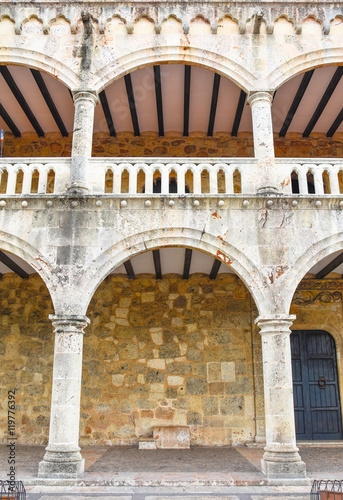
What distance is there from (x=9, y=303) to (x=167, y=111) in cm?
465

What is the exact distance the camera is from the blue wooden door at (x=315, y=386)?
7.74 meters

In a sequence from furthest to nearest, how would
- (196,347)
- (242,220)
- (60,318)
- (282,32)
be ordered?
(196,347) → (282,32) → (242,220) → (60,318)

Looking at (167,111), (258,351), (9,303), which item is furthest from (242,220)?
(9,303)

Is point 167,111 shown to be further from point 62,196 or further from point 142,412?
point 142,412

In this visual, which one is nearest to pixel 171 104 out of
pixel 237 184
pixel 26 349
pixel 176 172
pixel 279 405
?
pixel 237 184

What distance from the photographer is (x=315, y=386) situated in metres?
7.93

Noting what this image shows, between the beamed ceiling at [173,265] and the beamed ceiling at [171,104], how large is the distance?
9.11ft

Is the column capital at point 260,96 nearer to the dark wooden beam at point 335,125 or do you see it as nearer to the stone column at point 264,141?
the stone column at point 264,141

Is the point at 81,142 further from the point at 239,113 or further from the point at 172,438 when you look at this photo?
the point at 172,438

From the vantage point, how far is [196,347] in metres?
8.00

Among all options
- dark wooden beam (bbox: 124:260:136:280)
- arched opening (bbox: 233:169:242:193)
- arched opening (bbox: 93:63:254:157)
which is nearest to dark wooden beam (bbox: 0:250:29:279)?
dark wooden beam (bbox: 124:260:136:280)

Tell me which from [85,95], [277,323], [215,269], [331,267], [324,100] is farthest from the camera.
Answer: [324,100]

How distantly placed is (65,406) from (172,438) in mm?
2650

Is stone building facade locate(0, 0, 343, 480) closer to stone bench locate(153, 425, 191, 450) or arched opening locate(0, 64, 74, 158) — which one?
arched opening locate(0, 64, 74, 158)
